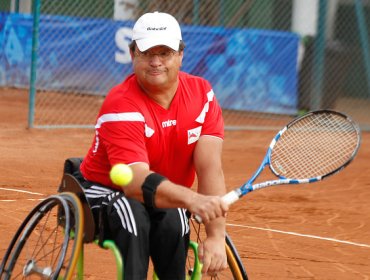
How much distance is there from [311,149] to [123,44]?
30.9 feet

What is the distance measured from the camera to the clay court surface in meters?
6.38

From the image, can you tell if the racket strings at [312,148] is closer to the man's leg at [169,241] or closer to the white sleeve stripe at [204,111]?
the white sleeve stripe at [204,111]

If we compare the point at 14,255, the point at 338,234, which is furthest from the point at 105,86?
the point at 14,255

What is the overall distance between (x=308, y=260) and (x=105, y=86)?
28.9ft

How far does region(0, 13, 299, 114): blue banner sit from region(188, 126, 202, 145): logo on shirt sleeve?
31.6ft

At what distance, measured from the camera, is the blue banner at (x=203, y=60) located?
46.6 feet

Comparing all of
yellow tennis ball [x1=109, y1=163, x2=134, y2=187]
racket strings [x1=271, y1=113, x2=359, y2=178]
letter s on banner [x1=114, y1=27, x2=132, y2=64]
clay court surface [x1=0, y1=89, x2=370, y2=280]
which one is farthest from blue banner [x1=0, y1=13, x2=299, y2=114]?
yellow tennis ball [x1=109, y1=163, x2=134, y2=187]

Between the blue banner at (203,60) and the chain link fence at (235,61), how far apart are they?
1 centimetres

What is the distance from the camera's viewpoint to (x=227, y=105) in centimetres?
1439

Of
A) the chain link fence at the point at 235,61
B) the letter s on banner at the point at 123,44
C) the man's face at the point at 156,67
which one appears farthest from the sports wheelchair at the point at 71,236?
the letter s on banner at the point at 123,44

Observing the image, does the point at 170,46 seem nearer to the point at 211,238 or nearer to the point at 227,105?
the point at 211,238

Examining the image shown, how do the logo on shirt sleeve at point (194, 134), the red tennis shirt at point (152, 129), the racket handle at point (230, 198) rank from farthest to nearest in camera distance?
the logo on shirt sleeve at point (194, 134) < the red tennis shirt at point (152, 129) < the racket handle at point (230, 198)

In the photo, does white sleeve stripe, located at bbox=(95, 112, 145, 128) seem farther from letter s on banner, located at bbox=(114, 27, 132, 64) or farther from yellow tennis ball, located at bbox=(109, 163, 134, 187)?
letter s on banner, located at bbox=(114, 27, 132, 64)

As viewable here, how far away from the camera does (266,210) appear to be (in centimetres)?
823
